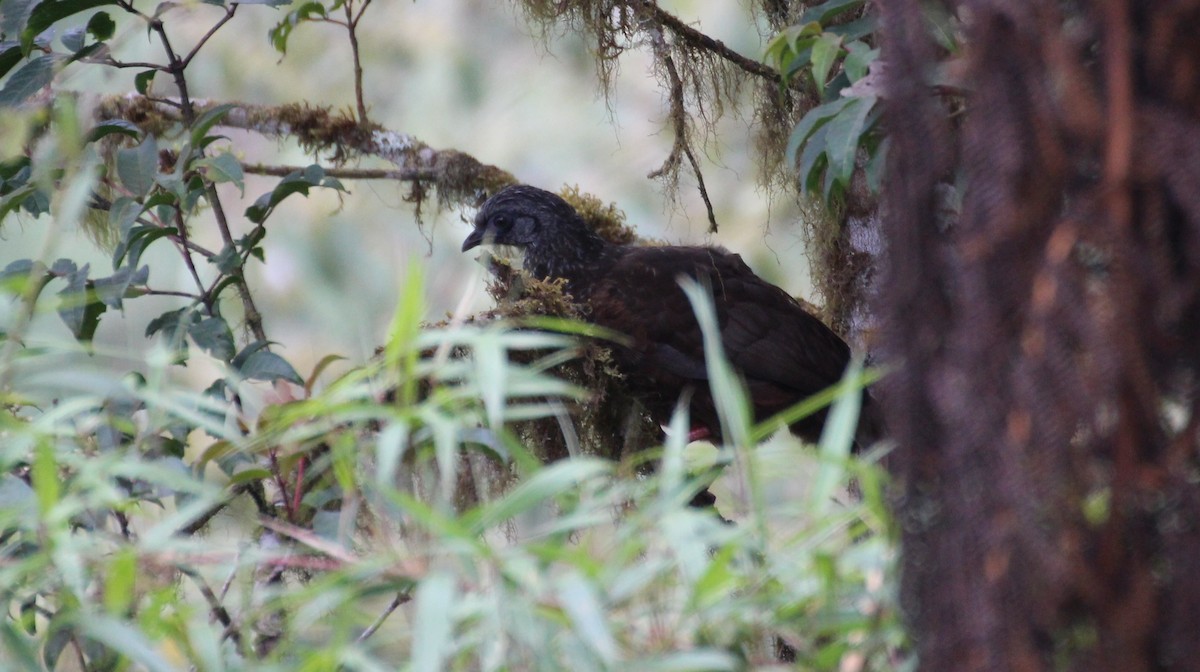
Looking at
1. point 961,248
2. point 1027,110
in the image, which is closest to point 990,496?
point 961,248

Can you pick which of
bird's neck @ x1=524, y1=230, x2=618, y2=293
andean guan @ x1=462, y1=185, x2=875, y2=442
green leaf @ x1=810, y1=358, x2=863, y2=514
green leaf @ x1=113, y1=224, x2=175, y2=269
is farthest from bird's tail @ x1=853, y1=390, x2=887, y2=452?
green leaf @ x1=810, y1=358, x2=863, y2=514

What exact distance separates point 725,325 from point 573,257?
675 millimetres

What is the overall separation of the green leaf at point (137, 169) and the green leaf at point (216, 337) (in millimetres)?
336

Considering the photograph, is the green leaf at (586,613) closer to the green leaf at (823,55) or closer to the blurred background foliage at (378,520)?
the blurred background foliage at (378,520)

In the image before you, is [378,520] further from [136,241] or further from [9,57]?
[9,57]

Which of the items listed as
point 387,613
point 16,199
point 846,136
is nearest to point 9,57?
point 16,199

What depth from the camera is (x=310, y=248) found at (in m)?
8.49

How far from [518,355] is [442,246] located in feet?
15.3

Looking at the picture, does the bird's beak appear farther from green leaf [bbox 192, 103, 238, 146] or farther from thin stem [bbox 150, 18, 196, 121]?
green leaf [bbox 192, 103, 238, 146]

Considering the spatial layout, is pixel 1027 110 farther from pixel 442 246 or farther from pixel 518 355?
pixel 442 246

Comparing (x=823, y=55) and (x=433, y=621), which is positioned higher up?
(x=823, y=55)

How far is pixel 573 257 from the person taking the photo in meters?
4.26

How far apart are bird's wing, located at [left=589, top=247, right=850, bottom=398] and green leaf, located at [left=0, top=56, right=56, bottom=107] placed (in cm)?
177

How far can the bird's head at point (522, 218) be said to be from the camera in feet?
14.1
